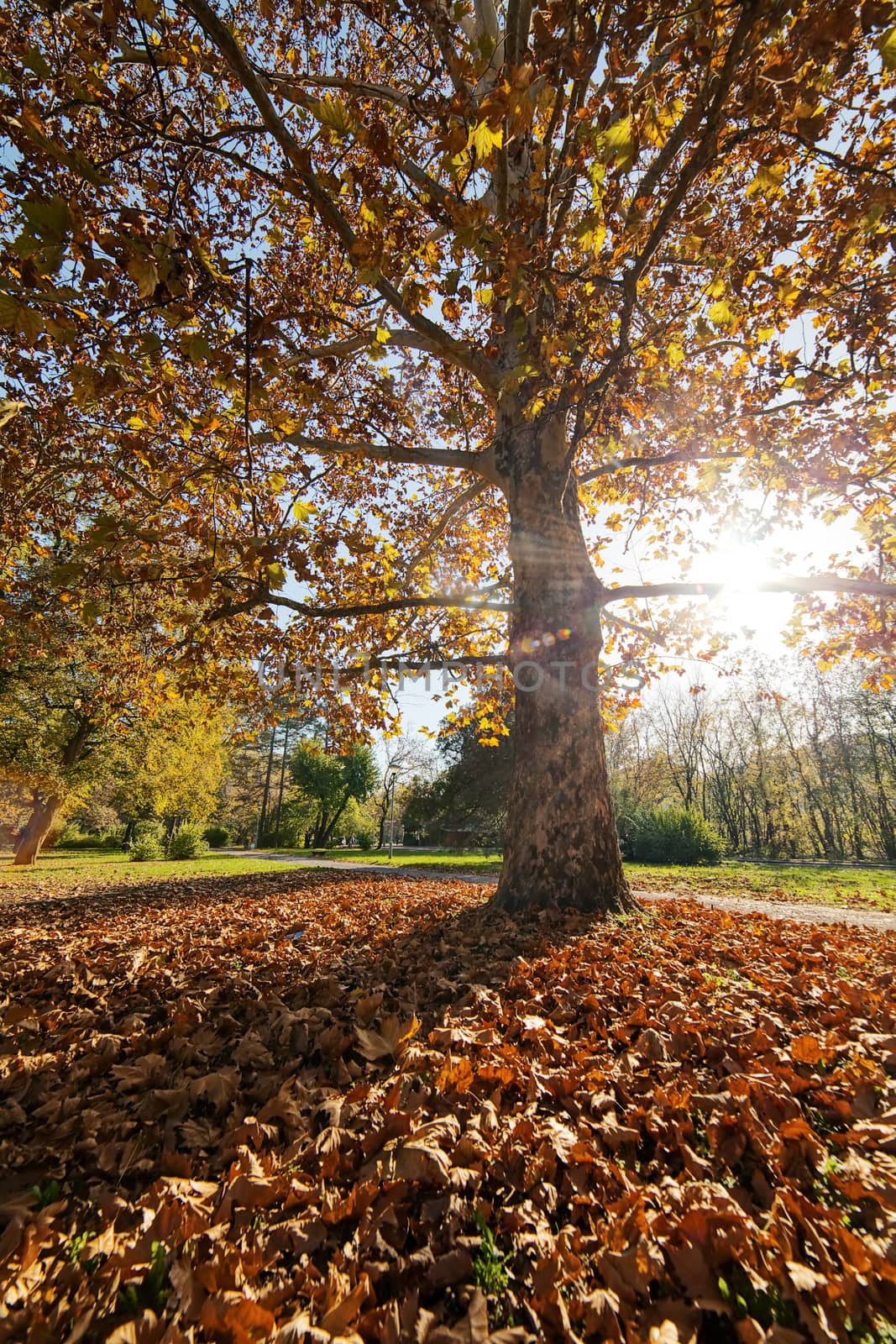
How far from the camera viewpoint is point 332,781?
122 feet

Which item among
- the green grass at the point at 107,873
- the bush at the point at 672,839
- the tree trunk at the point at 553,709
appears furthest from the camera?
the bush at the point at 672,839

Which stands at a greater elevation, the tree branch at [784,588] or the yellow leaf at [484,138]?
the yellow leaf at [484,138]

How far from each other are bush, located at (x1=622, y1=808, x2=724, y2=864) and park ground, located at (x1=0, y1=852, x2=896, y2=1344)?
17.0 metres

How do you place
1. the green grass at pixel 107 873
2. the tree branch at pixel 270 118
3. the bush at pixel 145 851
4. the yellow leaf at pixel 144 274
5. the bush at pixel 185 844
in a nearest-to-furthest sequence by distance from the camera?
the yellow leaf at pixel 144 274 < the tree branch at pixel 270 118 < the green grass at pixel 107 873 < the bush at pixel 145 851 < the bush at pixel 185 844

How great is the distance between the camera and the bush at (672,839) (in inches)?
754

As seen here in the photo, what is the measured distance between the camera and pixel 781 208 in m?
4.46

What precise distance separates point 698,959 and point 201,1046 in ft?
10.7

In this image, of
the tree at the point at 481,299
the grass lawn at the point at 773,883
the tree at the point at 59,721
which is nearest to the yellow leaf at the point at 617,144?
the tree at the point at 481,299

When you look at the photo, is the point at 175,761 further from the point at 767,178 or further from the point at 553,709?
the point at 767,178

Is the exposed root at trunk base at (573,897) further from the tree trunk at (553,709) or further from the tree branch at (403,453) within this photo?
the tree branch at (403,453)

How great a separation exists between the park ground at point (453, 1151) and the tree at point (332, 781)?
109 ft

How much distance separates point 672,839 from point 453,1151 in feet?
65.7

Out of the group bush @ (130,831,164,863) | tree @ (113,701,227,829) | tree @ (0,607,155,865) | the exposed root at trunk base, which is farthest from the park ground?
bush @ (130,831,164,863)

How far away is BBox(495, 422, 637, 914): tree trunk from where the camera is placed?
17.4 ft
